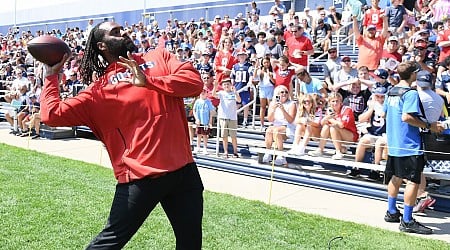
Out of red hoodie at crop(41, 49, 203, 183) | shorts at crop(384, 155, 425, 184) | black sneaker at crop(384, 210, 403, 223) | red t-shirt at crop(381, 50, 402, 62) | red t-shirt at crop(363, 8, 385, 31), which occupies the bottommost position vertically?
black sneaker at crop(384, 210, 403, 223)

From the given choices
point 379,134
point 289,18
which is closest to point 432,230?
point 379,134

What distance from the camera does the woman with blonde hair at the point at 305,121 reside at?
301 inches

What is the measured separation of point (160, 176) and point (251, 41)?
9.55 meters

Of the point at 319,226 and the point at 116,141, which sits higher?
the point at 116,141

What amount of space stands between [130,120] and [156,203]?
0.47 m

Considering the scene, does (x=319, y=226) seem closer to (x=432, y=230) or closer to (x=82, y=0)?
(x=432, y=230)

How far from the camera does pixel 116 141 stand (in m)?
2.67

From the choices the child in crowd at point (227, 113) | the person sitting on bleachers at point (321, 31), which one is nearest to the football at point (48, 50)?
the child in crowd at point (227, 113)

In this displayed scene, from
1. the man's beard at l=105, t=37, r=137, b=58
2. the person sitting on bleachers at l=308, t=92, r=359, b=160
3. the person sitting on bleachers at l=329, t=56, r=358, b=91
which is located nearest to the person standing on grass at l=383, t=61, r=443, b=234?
the person sitting on bleachers at l=308, t=92, r=359, b=160

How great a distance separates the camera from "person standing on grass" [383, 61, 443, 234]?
5137 mm

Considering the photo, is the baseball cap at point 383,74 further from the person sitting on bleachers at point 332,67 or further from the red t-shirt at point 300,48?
the red t-shirt at point 300,48

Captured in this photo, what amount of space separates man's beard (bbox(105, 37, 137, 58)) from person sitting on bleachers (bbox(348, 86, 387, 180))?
4.70m

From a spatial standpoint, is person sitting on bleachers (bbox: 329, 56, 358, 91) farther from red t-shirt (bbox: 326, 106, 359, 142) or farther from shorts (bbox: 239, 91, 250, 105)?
shorts (bbox: 239, 91, 250, 105)

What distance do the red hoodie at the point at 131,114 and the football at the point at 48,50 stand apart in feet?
0.39
